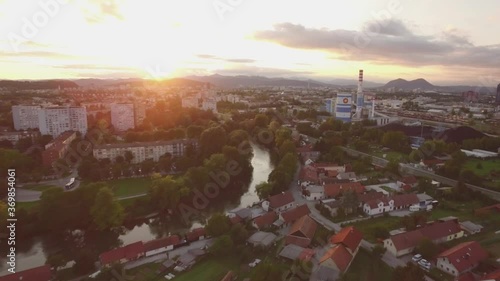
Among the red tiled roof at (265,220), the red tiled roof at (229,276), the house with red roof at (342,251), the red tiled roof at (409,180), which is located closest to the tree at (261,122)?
the red tiled roof at (409,180)

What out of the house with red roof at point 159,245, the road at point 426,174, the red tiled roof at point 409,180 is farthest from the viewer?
the red tiled roof at point 409,180

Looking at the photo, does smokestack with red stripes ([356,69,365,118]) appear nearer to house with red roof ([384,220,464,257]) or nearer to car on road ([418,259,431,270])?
house with red roof ([384,220,464,257])

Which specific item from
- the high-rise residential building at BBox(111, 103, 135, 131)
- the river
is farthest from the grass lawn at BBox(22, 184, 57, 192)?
the high-rise residential building at BBox(111, 103, 135, 131)

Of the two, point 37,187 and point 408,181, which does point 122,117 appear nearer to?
point 37,187

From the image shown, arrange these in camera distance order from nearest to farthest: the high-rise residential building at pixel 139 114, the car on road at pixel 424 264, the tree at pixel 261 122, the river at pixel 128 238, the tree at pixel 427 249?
the car on road at pixel 424 264 < the tree at pixel 427 249 < the river at pixel 128 238 < the high-rise residential building at pixel 139 114 < the tree at pixel 261 122

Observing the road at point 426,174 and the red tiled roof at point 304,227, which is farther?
the road at point 426,174

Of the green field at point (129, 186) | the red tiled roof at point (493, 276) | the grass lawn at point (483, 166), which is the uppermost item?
the red tiled roof at point (493, 276)

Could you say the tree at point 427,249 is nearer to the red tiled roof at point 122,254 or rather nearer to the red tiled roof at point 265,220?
the red tiled roof at point 265,220
